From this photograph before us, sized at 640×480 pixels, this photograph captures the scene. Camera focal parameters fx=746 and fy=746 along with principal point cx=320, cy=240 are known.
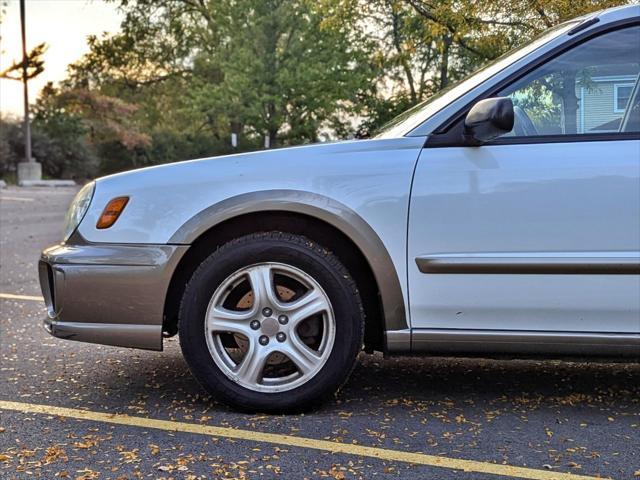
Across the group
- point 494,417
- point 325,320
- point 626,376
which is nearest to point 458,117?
point 325,320

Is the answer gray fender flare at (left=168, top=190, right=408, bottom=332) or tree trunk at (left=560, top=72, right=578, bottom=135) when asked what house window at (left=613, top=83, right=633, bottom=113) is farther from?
gray fender flare at (left=168, top=190, right=408, bottom=332)

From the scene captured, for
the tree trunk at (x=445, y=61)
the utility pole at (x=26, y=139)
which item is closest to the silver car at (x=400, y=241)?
the tree trunk at (x=445, y=61)

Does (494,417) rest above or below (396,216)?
below

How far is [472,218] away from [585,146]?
55cm

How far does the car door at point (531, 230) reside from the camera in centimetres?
298

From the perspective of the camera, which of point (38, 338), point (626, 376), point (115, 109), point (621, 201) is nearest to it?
point (621, 201)

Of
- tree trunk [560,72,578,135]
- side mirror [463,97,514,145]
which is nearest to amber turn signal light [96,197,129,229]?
side mirror [463,97,514,145]

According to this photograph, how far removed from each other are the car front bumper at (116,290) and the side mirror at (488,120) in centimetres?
129

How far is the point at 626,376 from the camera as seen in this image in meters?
3.92

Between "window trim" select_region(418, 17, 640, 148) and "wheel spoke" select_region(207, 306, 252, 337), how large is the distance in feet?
3.46

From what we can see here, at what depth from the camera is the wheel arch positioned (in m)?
3.09

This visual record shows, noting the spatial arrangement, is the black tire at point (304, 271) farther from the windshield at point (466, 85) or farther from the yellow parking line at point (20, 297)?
the yellow parking line at point (20, 297)

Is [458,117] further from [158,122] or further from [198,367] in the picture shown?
[158,122]

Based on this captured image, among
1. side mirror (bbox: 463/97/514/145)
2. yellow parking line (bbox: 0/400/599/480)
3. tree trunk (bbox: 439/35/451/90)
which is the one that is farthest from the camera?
tree trunk (bbox: 439/35/451/90)
